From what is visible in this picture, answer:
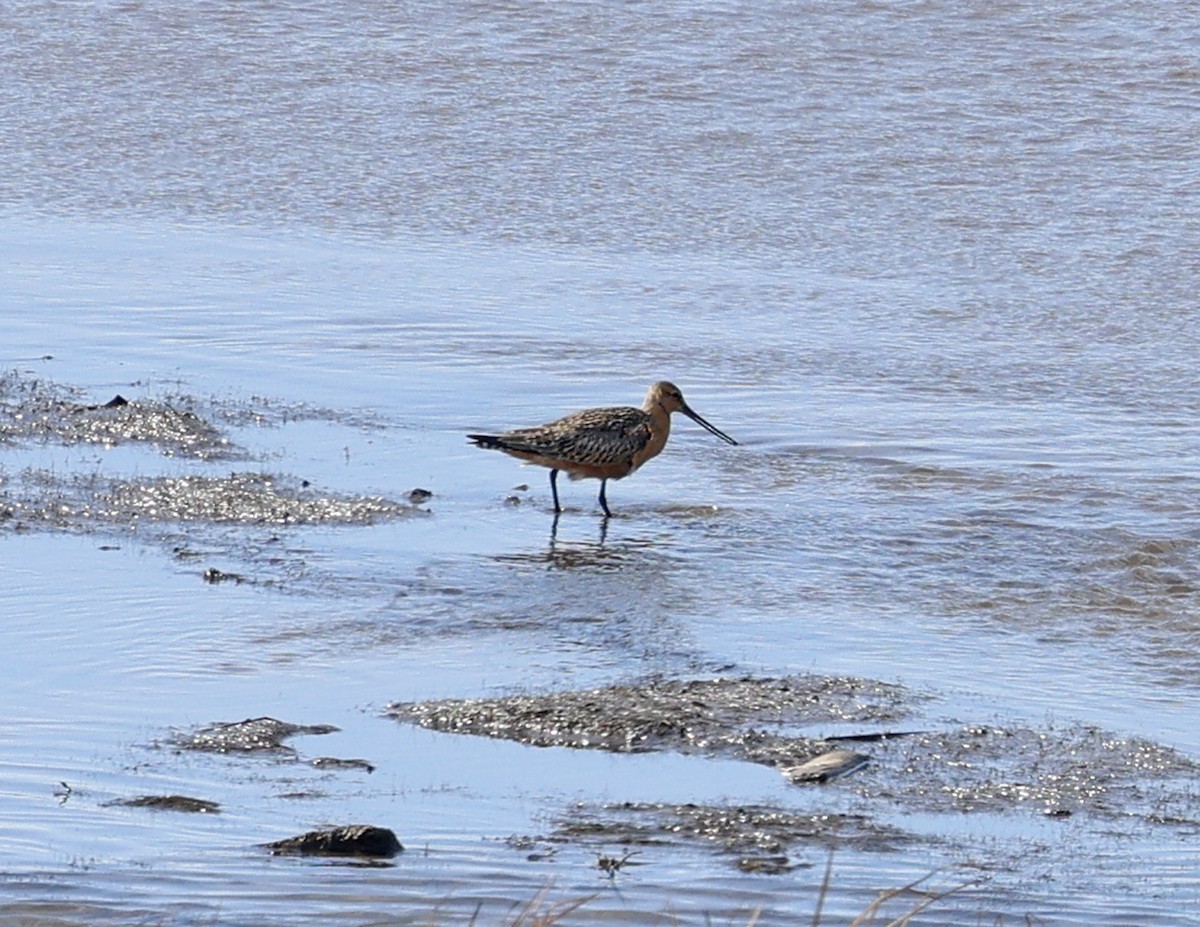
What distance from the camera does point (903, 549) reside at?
863 centimetres

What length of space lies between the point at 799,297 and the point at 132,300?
3.50 meters

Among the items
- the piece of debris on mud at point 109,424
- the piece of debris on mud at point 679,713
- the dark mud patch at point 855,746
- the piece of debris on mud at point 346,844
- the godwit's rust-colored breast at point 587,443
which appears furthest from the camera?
the piece of debris on mud at point 109,424

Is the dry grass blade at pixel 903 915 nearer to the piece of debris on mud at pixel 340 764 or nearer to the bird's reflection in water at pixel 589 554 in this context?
the piece of debris on mud at pixel 340 764

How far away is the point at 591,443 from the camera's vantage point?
360 inches

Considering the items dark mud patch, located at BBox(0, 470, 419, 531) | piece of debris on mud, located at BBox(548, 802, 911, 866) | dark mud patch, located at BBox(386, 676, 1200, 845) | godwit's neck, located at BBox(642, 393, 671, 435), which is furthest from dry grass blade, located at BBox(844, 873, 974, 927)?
godwit's neck, located at BBox(642, 393, 671, 435)

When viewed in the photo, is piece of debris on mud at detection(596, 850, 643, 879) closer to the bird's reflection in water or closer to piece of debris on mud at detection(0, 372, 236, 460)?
the bird's reflection in water

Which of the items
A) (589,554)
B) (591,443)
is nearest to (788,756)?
(589,554)

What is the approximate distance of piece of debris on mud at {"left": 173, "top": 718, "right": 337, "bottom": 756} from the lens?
6020 mm

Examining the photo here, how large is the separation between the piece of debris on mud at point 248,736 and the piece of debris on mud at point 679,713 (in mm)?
346

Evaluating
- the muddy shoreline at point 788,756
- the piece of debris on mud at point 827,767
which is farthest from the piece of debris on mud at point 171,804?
the piece of debris on mud at point 827,767

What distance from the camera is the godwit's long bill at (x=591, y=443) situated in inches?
361

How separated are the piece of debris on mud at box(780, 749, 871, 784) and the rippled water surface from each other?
0.14 m

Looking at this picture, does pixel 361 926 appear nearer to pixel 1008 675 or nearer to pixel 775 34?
pixel 1008 675

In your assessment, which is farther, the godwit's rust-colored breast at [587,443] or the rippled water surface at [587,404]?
the godwit's rust-colored breast at [587,443]
